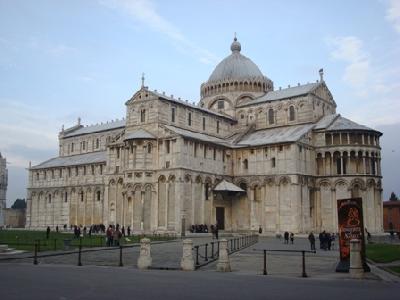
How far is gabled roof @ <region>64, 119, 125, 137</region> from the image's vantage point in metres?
81.1

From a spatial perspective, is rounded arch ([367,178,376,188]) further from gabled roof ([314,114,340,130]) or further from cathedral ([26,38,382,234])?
gabled roof ([314,114,340,130])

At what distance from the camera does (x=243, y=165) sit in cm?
6106

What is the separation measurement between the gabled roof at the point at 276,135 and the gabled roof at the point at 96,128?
24981 mm

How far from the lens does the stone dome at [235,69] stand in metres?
72.2

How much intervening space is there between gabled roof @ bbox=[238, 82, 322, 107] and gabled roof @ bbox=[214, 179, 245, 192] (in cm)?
1489

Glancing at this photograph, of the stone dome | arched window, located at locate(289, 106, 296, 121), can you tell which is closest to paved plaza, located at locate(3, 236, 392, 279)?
arched window, located at locate(289, 106, 296, 121)

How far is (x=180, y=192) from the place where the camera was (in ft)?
172

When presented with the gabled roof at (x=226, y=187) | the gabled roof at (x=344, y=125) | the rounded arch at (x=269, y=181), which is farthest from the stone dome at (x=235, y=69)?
the gabled roof at (x=226, y=187)

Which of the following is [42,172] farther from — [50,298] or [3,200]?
[50,298]


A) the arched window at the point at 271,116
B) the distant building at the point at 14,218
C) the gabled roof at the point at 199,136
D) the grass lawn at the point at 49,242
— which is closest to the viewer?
the grass lawn at the point at 49,242

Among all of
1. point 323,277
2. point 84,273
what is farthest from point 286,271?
point 84,273

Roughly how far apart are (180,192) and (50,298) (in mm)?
41001

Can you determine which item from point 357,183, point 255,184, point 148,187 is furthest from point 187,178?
point 357,183

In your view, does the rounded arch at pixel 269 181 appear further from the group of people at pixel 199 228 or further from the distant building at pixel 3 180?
the distant building at pixel 3 180
